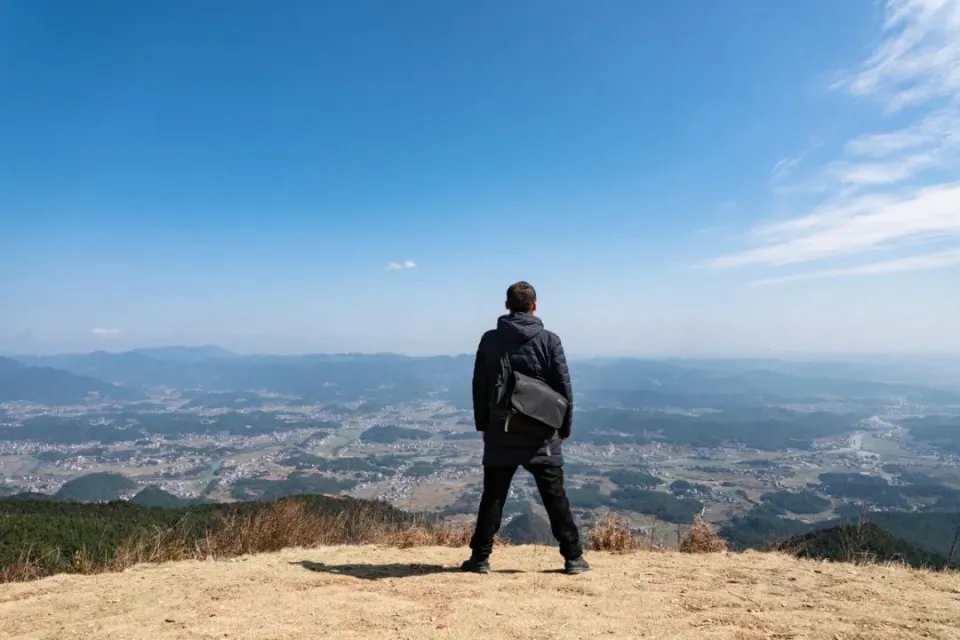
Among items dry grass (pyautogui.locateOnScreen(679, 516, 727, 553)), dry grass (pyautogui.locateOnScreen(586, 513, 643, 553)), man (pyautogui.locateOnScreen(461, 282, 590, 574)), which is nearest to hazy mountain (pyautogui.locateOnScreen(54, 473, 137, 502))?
dry grass (pyautogui.locateOnScreen(586, 513, 643, 553))

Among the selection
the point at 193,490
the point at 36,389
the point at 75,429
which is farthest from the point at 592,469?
the point at 36,389

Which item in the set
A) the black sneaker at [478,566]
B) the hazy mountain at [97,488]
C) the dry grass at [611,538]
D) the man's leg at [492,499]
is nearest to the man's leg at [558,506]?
the man's leg at [492,499]

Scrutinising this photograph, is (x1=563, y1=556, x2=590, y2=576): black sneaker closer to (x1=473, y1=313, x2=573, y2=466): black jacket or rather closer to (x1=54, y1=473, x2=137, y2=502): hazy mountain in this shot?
(x1=473, y1=313, x2=573, y2=466): black jacket

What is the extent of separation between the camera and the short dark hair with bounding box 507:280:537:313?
4.39 m

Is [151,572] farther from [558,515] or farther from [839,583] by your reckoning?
[839,583]

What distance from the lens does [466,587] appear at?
12.6 ft

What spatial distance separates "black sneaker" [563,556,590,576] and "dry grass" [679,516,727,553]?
2183 millimetres

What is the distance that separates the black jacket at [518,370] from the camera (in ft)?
13.5

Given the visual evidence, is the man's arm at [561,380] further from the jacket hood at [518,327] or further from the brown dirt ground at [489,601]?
the brown dirt ground at [489,601]

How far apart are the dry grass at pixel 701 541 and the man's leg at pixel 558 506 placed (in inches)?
92.3

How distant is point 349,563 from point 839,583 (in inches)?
164

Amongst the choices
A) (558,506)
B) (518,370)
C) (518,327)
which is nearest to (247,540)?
(558,506)

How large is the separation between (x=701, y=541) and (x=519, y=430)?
11.0 feet

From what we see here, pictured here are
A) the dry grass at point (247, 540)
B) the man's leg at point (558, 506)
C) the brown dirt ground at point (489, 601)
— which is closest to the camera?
the brown dirt ground at point (489, 601)
